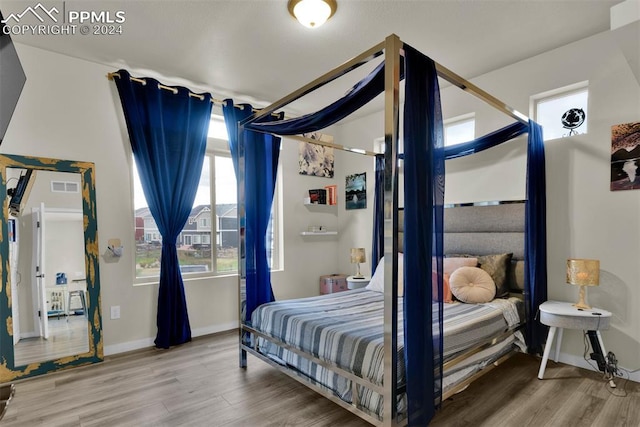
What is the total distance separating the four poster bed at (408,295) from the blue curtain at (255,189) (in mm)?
19

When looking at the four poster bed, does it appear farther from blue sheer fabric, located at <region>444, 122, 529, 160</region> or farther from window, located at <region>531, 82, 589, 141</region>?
window, located at <region>531, 82, 589, 141</region>

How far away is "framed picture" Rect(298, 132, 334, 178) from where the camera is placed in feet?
15.5

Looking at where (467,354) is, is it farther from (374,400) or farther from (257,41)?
(257,41)

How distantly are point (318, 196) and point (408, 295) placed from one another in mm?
3171

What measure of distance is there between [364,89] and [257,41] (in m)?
1.39

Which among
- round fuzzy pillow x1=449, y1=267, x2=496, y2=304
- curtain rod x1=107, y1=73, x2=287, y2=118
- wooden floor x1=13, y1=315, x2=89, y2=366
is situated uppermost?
curtain rod x1=107, y1=73, x2=287, y2=118

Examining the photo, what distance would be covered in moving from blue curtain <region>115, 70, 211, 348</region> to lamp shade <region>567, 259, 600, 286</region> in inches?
142

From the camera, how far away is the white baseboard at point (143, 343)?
325 centimetres

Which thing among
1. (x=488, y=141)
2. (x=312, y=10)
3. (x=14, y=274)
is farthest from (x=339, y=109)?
(x=14, y=274)

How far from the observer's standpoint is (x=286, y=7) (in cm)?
241

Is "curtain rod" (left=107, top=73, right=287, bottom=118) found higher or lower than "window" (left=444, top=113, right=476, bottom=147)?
higher

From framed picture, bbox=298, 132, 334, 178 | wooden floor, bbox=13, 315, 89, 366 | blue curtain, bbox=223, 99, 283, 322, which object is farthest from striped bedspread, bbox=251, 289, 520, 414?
framed picture, bbox=298, 132, 334, 178

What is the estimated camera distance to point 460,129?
389 centimetres

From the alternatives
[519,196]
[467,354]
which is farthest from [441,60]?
[467,354]
